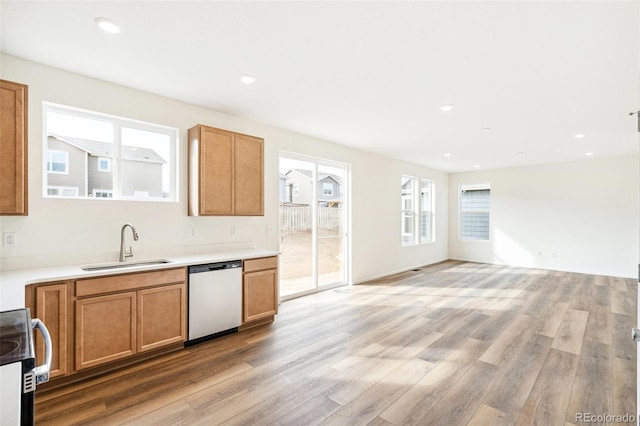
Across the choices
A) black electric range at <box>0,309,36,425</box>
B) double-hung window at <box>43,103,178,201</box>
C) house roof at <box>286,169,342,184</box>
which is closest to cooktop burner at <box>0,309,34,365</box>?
black electric range at <box>0,309,36,425</box>

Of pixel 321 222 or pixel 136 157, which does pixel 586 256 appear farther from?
pixel 136 157

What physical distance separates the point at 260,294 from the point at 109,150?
2.21 metres

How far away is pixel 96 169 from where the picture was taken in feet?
9.71

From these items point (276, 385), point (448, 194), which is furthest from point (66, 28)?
point (448, 194)

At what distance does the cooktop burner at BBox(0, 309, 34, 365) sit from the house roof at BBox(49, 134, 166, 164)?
6.42ft

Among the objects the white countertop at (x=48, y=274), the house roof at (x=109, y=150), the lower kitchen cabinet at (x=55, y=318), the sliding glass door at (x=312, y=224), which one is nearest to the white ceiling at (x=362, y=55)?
the house roof at (x=109, y=150)

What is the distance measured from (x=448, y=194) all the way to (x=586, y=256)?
11.1 ft

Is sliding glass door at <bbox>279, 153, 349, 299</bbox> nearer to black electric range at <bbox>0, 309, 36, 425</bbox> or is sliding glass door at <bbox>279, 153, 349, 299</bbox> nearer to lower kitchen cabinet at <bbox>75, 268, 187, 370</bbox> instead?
lower kitchen cabinet at <bbox>75, 268, 187, 370</bbox>

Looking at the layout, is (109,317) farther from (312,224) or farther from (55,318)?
(312,224)

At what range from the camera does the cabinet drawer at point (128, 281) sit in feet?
7.77

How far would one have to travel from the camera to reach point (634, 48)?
2.28m

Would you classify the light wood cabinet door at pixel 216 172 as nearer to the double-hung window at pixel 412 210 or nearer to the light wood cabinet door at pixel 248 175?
the light wood cabinet door at pixel 248 175

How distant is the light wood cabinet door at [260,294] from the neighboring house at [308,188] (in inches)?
54.4

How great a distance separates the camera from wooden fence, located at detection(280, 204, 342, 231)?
4668mm
